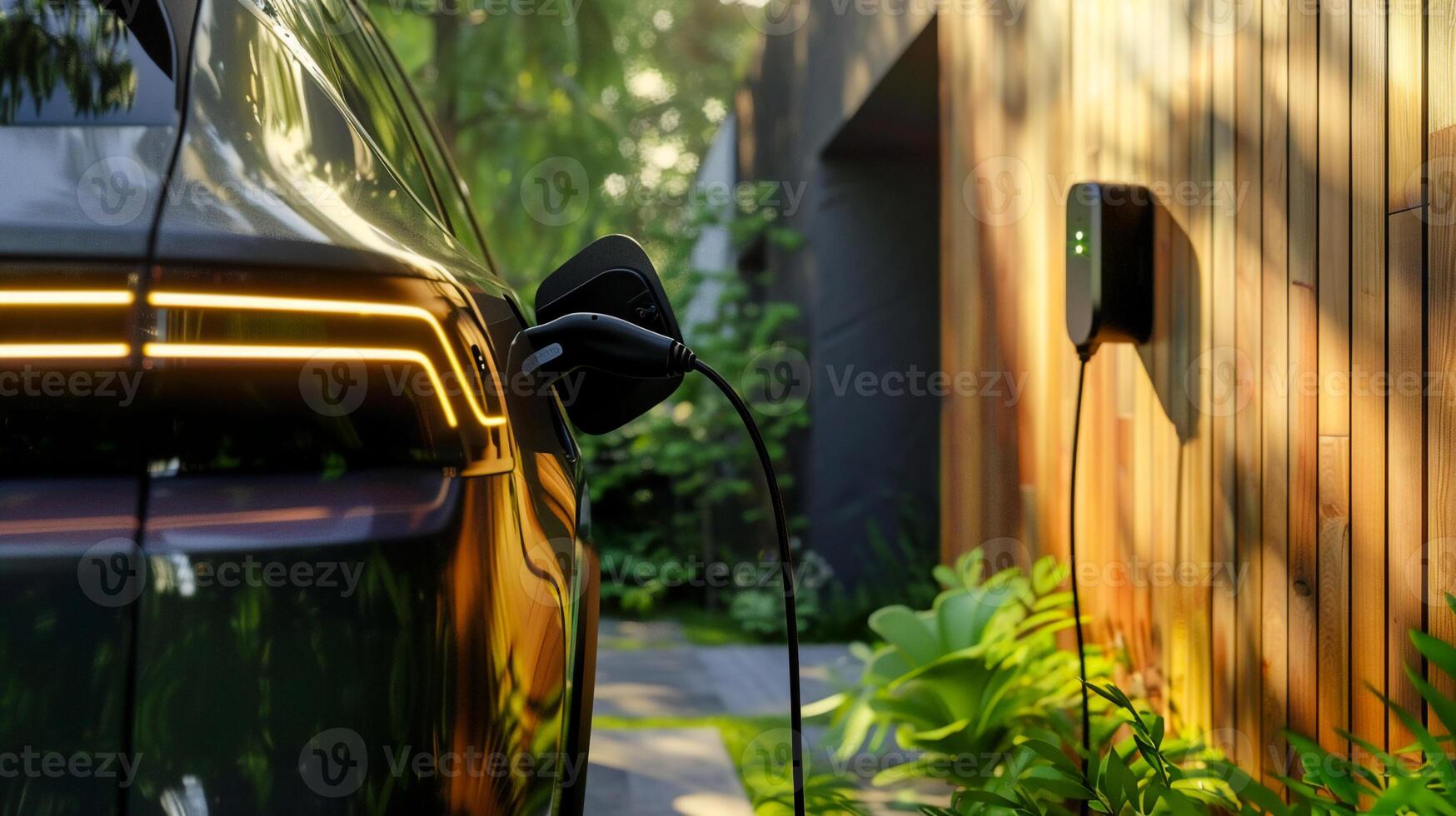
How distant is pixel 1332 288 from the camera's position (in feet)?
5.72

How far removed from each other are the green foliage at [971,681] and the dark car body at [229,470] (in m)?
1.78

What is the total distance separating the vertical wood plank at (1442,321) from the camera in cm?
146

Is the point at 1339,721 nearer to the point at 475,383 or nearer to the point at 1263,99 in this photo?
the point at 1263,99

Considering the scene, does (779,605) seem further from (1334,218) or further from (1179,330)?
(1334,218)

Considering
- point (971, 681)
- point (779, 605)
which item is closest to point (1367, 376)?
point (971, 681)

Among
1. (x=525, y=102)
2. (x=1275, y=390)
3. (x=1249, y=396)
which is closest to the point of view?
(x=1275, y=390)

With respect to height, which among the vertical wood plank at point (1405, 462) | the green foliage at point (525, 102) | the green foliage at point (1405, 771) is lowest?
the green foliage at point (1405, 771)

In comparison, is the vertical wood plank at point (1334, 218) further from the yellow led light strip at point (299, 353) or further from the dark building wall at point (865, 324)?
the dark building wall at point (865, 324)

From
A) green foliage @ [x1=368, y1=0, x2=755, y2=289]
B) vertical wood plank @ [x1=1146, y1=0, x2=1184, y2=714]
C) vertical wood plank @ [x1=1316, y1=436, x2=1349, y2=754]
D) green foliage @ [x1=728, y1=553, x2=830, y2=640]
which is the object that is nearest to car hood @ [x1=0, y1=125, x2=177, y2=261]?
vertical wood plank @ [x1=1316, y1=436, x2=1349, y2=754]

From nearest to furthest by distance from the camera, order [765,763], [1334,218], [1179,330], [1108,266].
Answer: [1334,218] → [1179,330] → [1108,266] → [765,763]

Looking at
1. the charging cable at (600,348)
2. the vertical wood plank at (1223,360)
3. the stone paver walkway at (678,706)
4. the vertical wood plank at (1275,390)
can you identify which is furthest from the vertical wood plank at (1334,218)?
the stone paver walkway at (678,706)

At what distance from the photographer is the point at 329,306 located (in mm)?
989

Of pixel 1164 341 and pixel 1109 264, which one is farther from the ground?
pixel 1109 264

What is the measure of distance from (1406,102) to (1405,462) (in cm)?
53
